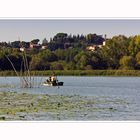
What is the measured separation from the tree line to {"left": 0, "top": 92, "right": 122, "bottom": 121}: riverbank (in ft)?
2.62

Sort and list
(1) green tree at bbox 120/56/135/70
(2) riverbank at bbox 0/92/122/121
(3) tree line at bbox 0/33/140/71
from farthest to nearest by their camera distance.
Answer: (1) green tree at bbox 120/56/135/70
(3) tree line at bbox 0/33/140/71
(2) riverbank at bbox 0/92/122/121

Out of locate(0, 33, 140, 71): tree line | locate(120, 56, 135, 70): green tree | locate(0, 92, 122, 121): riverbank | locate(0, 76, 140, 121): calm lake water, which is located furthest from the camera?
locate(120, 56, 135, 70): green tree

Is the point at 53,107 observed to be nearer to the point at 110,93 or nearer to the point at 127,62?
the point at 127,62

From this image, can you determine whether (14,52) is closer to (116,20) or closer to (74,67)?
(74,67)

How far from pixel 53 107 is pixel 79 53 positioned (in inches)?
67.0

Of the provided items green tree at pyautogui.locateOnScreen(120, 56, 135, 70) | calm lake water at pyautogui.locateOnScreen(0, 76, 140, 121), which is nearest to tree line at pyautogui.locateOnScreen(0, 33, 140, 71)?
green tree at pyautogui.locateOnScreen(120, 56, 135, 70)

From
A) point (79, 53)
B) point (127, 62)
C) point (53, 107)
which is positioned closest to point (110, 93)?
point (127, 62)

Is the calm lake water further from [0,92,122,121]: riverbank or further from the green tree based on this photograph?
the green tree

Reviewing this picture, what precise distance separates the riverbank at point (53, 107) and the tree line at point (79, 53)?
800mm

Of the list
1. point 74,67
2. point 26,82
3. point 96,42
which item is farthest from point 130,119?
point 26,82

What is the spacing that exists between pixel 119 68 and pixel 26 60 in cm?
232

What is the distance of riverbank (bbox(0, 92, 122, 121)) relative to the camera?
11.8 m

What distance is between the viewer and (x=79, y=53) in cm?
1413

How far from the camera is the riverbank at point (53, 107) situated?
11.8 meters
